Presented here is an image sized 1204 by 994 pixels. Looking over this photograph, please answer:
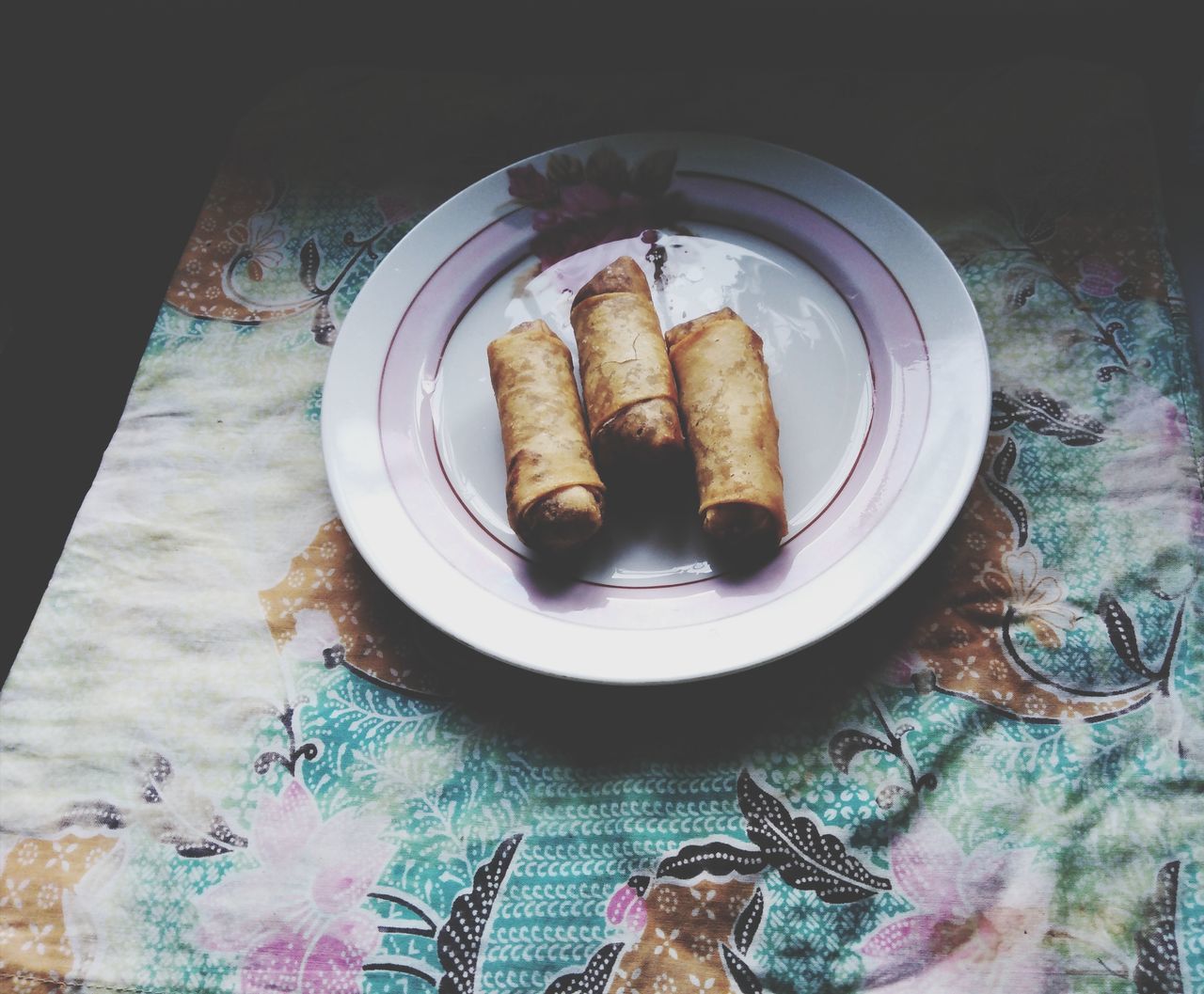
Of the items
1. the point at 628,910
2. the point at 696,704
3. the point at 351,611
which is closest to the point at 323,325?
the point at 351,611

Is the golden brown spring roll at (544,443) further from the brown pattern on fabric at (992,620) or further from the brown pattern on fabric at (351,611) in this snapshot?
the brown pattern on fabric at (992,620)

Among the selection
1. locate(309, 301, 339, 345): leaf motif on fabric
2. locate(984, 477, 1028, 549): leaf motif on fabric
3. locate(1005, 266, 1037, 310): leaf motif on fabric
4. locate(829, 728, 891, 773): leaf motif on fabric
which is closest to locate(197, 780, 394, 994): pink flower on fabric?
locate(829, 728, 891, 773): leaf motif on fabric

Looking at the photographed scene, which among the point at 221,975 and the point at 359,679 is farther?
the point at 359,679

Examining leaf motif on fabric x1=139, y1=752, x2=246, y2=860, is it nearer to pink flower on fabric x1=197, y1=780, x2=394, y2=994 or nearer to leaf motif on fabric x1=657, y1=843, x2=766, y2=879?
pink flower on fabric x1=197, y1=780, x2=394, y2=994

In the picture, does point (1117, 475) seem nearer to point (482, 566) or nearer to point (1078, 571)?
point (1078, 571)

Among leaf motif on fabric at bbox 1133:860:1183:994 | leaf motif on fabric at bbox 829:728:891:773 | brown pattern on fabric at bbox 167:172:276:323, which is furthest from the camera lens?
brown pattern on fabric at bbox 167:172:276:323

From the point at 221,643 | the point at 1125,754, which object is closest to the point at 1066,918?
the point at 1125,754

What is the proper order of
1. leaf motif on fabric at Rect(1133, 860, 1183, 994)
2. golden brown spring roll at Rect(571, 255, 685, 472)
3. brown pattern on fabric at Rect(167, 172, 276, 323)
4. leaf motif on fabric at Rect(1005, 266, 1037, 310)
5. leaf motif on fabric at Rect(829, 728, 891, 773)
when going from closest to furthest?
leaf motif on fabric at Rect(1133, 860, 1183, 994) → leaf motif on fabric at Rect(829, 728, 891, 773) → golden brown spring roll at Rect(571, 255, 685, 472) → leaf motif on fabric at Rect(1005, 266, 1037, 310) → brown pattern on fabric at Rect(167, 172, 276, 323)
